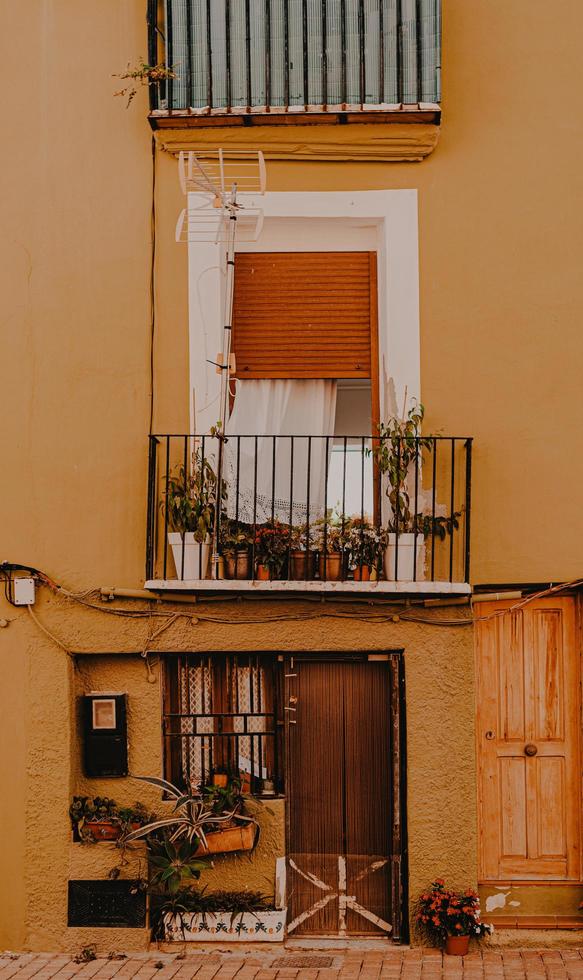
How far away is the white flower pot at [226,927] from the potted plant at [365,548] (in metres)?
2.48

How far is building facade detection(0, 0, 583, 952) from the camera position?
26.8 feet

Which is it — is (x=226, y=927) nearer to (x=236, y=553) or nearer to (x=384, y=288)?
(x=236, y=553)

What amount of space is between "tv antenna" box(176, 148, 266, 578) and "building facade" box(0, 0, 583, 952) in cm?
3

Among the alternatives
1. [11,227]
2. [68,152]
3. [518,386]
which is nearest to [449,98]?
[518,386]

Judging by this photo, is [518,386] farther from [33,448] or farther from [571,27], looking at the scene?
[33,448]

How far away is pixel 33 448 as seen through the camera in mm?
8352

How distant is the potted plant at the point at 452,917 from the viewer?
7.87 metres

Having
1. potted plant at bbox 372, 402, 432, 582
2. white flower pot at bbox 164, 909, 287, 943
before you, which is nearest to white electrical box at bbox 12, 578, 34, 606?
white flower pot at bbox 164, 909, 287, 943

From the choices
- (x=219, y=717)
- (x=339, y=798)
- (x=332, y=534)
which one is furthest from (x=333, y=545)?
(x=339, y=798)

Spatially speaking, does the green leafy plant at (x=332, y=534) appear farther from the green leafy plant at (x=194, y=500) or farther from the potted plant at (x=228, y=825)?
the potted plant at (x=228, y=825)

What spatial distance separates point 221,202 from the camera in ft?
26.7

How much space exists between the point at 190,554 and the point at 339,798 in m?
2.10

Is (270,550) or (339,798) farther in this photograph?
(339,798)

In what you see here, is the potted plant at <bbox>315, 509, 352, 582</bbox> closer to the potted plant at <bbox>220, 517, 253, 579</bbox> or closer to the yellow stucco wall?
the yellow stucco wall
